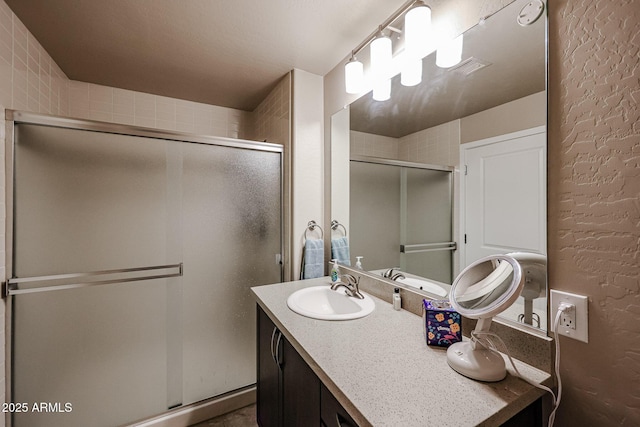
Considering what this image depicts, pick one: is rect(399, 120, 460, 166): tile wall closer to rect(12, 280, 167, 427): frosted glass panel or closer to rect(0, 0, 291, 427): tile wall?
rect(0, 0, 291, 427): tile wall

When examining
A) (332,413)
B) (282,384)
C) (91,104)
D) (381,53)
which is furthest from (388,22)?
(91,104)

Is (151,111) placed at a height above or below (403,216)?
above

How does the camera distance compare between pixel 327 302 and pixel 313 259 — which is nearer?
pixel 327 302

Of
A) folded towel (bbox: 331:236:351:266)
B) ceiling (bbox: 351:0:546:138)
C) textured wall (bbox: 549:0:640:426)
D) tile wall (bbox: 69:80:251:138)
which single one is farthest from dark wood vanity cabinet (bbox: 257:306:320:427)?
tile wall (bbox: 69:80:251:138)

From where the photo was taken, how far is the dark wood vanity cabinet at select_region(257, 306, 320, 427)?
88cm

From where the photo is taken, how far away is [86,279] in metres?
1.39

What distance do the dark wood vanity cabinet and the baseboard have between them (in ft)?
1.34

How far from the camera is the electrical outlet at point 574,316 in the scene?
67 centimetres

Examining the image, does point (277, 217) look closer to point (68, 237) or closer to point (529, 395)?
point (68, 237)

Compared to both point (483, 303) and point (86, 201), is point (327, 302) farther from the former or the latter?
point (86, 201)

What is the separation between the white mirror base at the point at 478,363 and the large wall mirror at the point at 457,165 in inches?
7.3

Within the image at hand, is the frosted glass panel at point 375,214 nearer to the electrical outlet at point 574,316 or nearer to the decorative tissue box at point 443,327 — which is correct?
the decorative tissue box at point 443,327

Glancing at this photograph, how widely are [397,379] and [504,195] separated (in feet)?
2.24

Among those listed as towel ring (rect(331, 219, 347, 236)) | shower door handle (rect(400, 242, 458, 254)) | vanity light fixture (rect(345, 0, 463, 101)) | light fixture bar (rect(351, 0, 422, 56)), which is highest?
light fixture bar (rect(351, 0, 422, 56))
